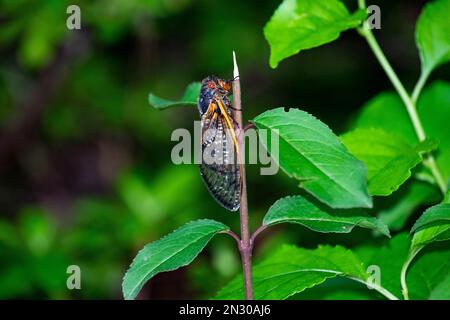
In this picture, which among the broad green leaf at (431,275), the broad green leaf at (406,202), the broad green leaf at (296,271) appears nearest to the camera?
the broad green leaf at (296,271)

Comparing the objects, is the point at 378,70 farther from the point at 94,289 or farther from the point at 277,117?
the point at 277,117

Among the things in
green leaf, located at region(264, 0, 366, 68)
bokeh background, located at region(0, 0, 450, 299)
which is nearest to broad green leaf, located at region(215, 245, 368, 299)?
green leaf, located at region(264, 0, 366, 68)

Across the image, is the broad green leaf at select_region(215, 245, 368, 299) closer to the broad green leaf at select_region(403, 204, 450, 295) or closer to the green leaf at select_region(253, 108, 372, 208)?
the broad green leaf at select_region(403, 204, 450, 295)

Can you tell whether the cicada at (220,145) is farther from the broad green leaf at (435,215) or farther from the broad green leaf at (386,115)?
the broad green leaf at (386,115)

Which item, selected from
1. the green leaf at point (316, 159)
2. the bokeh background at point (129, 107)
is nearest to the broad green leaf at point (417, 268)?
the green leaf at point (316, 159)

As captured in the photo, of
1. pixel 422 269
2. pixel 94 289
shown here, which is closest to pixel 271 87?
pixel 94 289
